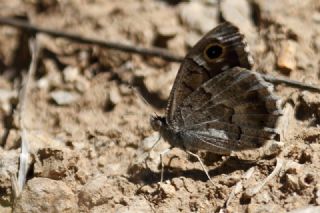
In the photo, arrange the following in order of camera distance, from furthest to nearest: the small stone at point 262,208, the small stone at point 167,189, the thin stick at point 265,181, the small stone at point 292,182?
the small stone at point 167,189, the thin stick at point 265,181, the small stone at point 292,182, the small stone at point 262,208

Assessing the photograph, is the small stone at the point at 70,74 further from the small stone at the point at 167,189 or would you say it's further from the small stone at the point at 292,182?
the small stone at the point at 292,182

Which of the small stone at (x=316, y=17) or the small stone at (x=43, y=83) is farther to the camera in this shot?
the small stone at (x=43, y=83)

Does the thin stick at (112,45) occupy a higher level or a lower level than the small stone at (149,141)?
higher

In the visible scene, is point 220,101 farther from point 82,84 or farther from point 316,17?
point 82,84

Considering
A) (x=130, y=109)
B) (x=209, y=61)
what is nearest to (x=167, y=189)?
(x=209, y=61)

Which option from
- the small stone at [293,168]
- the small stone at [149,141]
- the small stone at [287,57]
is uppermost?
the small stone at [287,57]

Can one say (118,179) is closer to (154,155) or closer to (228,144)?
(154,155)

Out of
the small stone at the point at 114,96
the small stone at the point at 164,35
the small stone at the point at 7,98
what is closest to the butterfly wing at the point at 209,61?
the small stone at the point at 114,96
